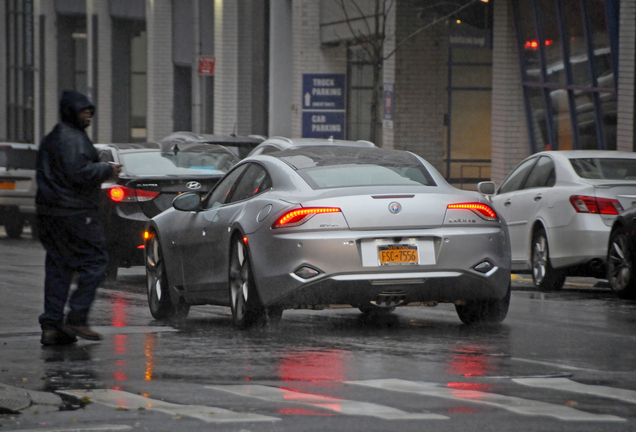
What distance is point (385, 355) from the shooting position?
8.08m

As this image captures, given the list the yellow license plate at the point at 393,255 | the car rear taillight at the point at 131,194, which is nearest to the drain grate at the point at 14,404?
the yellow license plate at the point at 393,255

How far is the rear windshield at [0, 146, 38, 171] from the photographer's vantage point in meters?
24.3

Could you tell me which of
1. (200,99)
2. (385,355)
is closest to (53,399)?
(385,355)

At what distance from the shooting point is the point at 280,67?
110ft

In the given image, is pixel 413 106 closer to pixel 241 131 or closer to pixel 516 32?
pixel 516 32

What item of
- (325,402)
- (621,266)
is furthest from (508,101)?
(325,402)

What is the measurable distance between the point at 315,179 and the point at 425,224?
2.99 feet

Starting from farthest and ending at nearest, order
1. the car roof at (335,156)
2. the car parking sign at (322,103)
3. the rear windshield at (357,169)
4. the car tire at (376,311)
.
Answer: the car parking sign at (322,103)
the car tire at (376,311)
the car roof at (335,156)
the rear windshield at (357,169)

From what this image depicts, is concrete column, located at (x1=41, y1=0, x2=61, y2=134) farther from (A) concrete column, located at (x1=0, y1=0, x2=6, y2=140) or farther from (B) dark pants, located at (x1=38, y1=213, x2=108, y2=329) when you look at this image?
(B) dark pants, located at (x1=38, y1=213, x2=108, y2=329)

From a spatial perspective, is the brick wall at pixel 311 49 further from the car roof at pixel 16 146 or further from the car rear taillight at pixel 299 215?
the car rear taillight at pixel 299 215

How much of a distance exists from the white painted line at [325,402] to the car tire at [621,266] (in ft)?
19.1

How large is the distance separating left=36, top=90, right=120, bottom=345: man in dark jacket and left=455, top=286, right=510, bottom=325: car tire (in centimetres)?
266

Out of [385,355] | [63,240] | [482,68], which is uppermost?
[482,68]

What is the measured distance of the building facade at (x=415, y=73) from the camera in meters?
21.7
